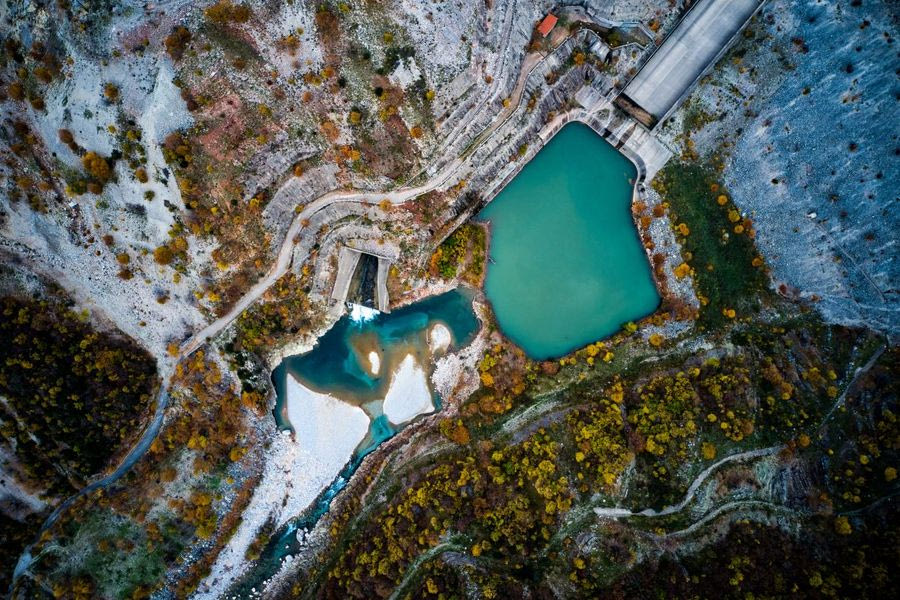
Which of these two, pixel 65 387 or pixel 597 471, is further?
pixel 65 387

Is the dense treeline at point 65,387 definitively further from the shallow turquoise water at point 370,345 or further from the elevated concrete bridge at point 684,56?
the elevated concrete bridge at point 684,56

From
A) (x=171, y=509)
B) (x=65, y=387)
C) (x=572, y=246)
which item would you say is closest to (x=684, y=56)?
(x=572, y=246)

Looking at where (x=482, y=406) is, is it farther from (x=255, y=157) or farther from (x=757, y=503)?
(x=255, y=157)

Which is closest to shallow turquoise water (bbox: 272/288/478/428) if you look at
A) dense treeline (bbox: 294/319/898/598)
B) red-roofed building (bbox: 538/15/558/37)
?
dense treeline (bbox: 294/319/898/598)

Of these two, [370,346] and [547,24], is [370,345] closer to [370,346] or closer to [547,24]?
[370,346]

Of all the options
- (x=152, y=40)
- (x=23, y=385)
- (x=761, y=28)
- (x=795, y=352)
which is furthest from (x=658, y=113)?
(x=23, y=385)

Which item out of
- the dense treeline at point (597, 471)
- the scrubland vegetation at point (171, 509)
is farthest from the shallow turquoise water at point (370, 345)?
the dense treeline at point (597, 471)
